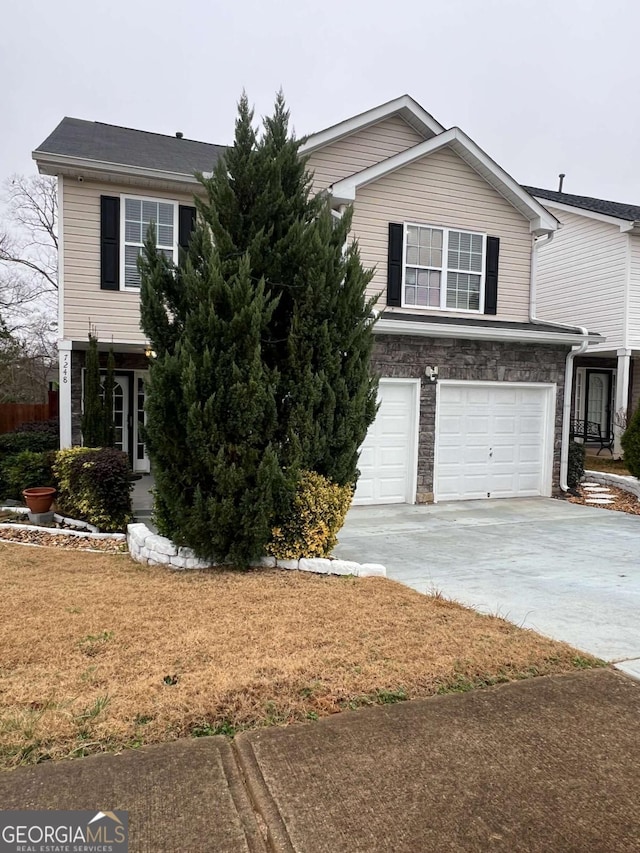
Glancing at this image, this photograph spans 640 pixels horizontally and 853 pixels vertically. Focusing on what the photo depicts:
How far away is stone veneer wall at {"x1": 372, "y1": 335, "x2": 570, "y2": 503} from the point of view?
10.1m

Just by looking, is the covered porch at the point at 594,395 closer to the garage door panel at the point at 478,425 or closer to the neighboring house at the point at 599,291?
the neighboring house at the point at 599,291

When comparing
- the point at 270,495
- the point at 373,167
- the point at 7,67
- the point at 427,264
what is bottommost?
the point at 270,495

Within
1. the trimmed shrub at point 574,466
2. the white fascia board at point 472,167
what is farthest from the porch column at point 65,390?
the trimmed shrub at point 574,466

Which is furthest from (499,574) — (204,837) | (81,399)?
(81,399)

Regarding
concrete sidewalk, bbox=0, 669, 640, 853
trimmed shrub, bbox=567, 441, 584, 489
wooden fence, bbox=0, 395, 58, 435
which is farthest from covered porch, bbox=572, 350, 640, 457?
concrete sidewalk, bbox=0, 669, 640, 853

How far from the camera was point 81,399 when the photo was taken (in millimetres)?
11375

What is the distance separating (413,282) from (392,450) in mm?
3316

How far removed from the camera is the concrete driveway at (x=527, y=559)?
15.5 ft

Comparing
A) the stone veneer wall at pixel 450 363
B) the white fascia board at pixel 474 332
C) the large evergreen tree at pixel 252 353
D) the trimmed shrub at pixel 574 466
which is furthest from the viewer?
the trimmed shrub at pixel 574 466

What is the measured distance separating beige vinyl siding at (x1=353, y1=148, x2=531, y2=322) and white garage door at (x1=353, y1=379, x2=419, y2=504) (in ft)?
5.91

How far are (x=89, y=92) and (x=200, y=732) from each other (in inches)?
1044

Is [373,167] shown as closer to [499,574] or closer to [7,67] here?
[499,574]

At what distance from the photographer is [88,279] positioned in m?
10.4

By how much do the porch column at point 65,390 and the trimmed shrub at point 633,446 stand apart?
33.4 ft
